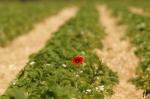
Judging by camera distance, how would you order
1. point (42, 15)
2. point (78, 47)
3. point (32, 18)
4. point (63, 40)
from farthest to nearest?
point (42, 15) < point (32, 18) < point (63, 40) < point (78, 47)

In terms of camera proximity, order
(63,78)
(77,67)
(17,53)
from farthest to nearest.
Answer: (17,53) < (77,67) < (63,78)

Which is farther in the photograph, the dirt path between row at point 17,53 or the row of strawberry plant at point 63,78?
the dirt path between row at point 17,53

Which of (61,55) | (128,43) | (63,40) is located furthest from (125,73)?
(128,43)

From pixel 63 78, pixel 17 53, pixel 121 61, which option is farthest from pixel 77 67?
pixel 17 53

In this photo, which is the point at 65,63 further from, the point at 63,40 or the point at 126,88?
the point at 63,40

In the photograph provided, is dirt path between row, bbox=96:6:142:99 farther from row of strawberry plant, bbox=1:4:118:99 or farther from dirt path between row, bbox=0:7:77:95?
dirt path between row, bbox=0:7:77:95

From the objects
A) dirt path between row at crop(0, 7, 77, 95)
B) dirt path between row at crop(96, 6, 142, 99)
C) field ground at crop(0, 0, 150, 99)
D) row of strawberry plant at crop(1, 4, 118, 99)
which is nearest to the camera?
row of strawberry plant at crop(1, 4, 118, 99)

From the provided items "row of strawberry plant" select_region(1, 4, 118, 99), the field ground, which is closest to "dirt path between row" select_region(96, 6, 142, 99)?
the field ground

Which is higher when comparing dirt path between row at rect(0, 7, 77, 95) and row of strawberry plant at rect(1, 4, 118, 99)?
dirt path between row at rect(0, 7, 77, 95)

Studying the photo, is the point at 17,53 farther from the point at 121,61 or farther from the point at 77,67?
the point at 77,67

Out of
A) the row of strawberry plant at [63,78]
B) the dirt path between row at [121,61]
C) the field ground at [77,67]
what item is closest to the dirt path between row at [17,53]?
the field ground at [77,67]

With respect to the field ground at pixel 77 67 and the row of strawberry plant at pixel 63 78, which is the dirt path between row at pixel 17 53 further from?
the row of strawberry plant at pixel 63 78
